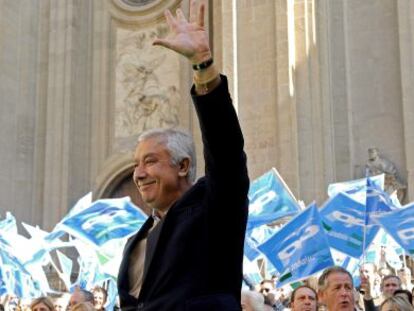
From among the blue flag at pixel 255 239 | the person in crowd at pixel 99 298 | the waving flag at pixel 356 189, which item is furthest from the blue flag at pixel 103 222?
the waving flag at pixel 356 189

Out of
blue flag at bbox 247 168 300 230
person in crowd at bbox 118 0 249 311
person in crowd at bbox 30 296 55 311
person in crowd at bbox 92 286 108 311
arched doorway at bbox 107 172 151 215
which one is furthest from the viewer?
arched doorway at bbox 107 172 151 215

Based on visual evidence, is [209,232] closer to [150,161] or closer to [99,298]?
Answer: [150,161]

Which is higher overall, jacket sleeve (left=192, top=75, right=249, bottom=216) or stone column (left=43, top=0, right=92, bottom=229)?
stone column (left=43, top=0, right=92, bottom=229)

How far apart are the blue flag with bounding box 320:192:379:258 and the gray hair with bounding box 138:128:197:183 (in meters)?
7.60

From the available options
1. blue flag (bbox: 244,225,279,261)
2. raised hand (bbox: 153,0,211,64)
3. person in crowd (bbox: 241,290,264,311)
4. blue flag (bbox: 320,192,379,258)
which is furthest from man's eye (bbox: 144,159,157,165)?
blue flag (bbox: 244,225,279,261)

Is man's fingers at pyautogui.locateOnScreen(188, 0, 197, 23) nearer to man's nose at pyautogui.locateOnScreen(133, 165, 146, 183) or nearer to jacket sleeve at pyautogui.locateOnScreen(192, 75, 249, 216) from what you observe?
jacket sleeve at pyautogui.locateOnScreen(192, 75, 249, 216)

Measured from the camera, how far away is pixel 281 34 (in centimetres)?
1670

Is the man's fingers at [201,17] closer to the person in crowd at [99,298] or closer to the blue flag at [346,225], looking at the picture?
the person in crowd at [99,298]

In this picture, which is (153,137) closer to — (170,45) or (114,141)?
(170,45)

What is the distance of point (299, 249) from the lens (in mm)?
9789

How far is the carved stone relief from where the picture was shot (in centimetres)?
2012

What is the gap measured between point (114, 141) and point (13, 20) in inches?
160

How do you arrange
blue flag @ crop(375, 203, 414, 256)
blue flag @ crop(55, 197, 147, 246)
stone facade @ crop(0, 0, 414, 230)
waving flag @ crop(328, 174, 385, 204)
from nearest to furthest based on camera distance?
blue flag @ crop(375, 203, 414, 256) < waving flag @ crop(328, 174, 385, 204) < blue flag @ crop(55, 197, 147, 246) < stone facade @ crop(0, 0, 414, 230)

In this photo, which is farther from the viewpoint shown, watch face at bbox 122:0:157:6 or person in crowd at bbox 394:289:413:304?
watch face at bbox 122:0:157:6
